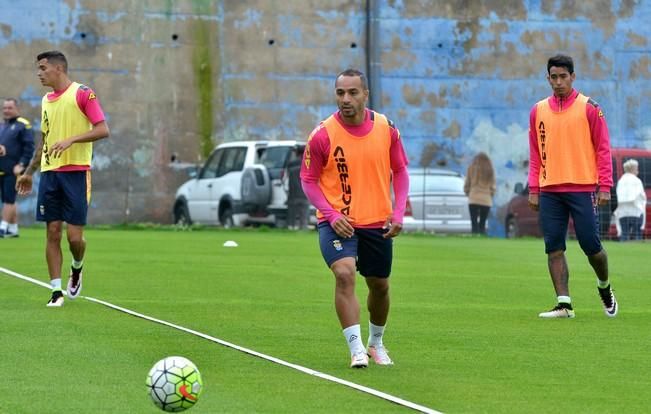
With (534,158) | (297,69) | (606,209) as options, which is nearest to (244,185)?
(606,209)

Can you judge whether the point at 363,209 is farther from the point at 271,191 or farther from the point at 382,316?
the point at 271,191

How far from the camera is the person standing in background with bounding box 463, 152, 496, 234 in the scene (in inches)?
1300

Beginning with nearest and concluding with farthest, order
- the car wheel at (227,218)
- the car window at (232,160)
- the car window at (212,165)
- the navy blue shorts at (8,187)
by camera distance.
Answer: the navy blue shorts at (8,187) → the car wheel at (227,218) → the car window at (232,160) → the car window at (212,165)

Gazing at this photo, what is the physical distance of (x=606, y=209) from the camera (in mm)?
33188

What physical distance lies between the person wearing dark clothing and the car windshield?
7.89 feet

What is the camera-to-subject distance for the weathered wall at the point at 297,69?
133 ft

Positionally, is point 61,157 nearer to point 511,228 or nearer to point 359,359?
point 359,359

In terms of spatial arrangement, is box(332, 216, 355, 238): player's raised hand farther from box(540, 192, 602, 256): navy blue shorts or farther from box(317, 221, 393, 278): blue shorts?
box(540, 192, 602, 256): navy blue shorts

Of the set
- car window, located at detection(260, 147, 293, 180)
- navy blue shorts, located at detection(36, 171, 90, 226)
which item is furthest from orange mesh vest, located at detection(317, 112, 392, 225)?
car window, located at detection(260, 147, 293, 180)

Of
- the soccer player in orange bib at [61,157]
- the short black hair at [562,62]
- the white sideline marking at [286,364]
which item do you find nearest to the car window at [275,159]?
the white sideline marking at [286,364]

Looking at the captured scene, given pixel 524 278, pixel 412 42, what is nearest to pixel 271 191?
pixel 412 42

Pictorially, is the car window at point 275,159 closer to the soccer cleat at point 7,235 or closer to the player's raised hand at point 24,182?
the soccer cleat at point 7,235

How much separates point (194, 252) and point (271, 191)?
981 centimetres

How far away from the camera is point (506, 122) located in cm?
4312
